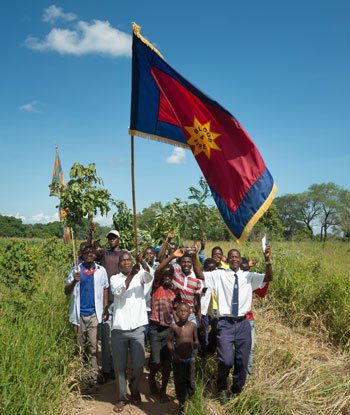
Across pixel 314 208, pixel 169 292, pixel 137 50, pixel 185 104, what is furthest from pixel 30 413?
pixel 314 208

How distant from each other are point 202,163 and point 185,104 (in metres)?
0.86

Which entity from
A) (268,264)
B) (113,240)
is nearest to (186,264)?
(268,264)

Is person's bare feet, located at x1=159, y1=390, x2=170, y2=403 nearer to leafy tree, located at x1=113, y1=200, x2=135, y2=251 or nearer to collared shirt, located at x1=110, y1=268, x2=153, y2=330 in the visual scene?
collared shirt, located at x1=110, y1=268, x2=153, y2=330

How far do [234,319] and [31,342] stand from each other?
2403 mm

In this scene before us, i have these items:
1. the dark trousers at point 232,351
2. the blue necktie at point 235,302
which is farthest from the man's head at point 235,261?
the dark trousers at point 232,351

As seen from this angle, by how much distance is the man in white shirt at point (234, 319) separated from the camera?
13.8 ft

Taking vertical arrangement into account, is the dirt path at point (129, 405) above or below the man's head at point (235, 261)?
below

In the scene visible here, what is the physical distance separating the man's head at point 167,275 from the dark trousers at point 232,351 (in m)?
0.84

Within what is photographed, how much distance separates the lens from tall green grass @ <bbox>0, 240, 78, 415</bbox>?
3.44 m

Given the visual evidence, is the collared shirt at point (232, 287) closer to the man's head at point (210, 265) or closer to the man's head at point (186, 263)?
the man's head at point (186, 263)

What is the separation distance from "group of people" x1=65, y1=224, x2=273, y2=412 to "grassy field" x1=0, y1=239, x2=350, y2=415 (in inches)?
13.1

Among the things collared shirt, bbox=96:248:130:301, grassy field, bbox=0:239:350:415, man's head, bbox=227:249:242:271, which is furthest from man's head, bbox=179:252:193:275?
grassy field, bbox=0:239:350:415

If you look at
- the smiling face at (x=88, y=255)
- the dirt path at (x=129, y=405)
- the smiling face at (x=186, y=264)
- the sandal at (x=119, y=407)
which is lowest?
the dirt path at (x=129, y=405)

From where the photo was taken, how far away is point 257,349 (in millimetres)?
5316
